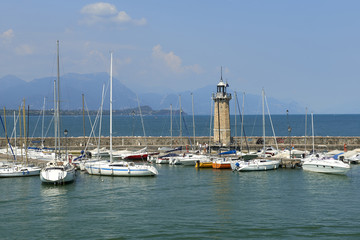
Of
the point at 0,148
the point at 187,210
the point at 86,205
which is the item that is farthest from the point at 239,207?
the point at 0,148

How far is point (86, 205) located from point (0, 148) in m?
36.7

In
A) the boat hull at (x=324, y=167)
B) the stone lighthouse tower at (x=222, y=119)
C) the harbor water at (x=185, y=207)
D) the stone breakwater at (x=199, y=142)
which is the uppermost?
the stone lighthouse tower at (x=222, y=119)

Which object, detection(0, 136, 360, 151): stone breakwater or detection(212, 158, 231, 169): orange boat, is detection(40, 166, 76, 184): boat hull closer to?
detection(212, 158, 231, 169): orange boat

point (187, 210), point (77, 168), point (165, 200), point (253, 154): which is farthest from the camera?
point (253, 154)

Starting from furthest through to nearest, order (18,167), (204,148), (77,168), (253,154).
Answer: (204,148) → (253,154) → (77,168) → (18,167)

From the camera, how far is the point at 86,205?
30.8m

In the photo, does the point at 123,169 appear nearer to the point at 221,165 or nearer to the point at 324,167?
the point at 221,165

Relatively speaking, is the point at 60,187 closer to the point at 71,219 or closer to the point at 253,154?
the point at 71,219

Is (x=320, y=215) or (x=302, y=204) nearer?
(x=320, y=215)

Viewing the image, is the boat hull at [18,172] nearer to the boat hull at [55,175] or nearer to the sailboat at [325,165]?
the boat hull at [55,175]

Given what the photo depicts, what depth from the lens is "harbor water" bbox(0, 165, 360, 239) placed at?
24.6 meters

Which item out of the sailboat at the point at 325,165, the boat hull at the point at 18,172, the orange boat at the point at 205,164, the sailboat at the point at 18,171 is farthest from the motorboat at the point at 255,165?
the boat hull at the point at 18,172

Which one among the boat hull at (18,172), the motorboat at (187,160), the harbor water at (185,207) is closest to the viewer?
the harbor water at (185,207)

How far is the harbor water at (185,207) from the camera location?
24.6 m
